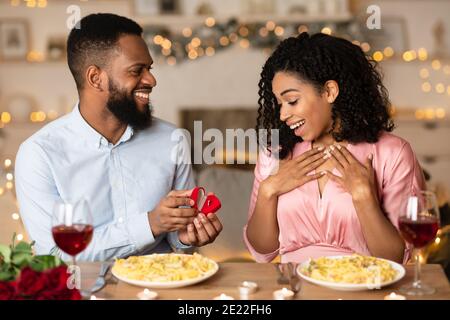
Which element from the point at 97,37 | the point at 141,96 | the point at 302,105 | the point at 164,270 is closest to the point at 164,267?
the point at 164,270

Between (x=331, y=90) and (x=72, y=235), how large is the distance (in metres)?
1.04

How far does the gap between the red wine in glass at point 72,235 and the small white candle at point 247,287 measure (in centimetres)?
36

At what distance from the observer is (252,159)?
5.00 meters

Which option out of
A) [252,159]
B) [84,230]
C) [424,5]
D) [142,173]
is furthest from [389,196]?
[424,5]

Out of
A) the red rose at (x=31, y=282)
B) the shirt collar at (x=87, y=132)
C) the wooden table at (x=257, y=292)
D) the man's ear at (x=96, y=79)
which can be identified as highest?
the man's ear at (x=96, y=79)

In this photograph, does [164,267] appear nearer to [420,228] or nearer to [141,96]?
[420,228]

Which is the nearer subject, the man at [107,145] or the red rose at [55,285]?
the red rose at [55,285]

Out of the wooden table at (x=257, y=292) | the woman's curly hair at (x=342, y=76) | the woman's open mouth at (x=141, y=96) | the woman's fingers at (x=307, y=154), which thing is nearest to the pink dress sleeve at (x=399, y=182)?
the woman's curly hair at (x=342, y=76)

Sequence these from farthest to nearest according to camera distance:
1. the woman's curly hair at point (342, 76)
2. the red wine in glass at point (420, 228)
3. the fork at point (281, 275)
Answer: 1. the woman's curly hair at point (342, 76)
2. the fork at point (281, 275)
3. the red wine in glass at point (420, 228)

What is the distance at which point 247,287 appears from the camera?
1.51 m

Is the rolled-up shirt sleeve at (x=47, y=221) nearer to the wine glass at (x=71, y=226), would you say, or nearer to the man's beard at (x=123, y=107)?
the man's beard at (x=123, y=107)

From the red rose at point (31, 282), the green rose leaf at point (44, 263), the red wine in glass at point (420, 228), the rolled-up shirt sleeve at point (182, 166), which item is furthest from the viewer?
the rolled-up shirt sleeve at point (182, 166)

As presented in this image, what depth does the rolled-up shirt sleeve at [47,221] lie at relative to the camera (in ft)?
6.63
